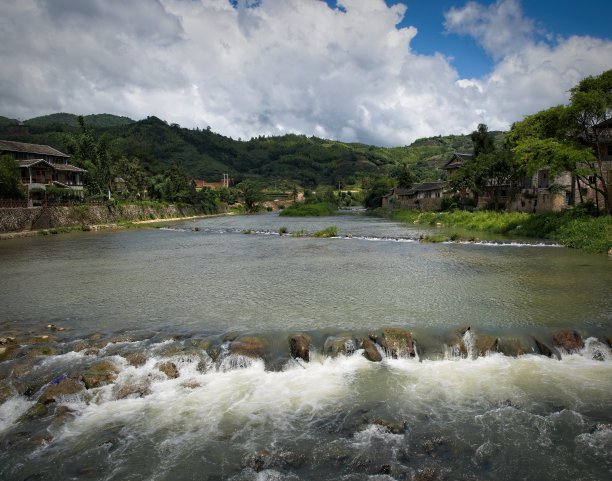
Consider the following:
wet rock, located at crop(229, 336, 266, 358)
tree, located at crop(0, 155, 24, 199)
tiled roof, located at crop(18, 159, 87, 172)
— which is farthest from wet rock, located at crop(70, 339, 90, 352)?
tiled roof, located at crop(18, 159, 87, 172)

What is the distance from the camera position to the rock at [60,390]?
11211 millimetres

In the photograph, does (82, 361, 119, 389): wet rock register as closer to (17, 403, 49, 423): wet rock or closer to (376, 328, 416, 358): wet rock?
(17, 403, 49, 423): wet rock

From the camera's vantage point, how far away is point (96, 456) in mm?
9125

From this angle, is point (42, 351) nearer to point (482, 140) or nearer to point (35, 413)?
point (35, 413)

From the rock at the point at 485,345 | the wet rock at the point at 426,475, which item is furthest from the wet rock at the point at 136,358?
the rock at the point at 485,345

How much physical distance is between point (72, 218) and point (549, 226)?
63.2 meters

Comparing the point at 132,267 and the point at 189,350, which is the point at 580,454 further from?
the point at 132,267

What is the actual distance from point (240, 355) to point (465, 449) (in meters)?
7.29

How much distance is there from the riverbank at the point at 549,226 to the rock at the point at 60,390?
115ft

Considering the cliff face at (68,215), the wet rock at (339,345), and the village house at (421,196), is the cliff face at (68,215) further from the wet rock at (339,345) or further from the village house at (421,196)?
the village house at (421,196)

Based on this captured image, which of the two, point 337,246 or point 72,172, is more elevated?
point 72,172

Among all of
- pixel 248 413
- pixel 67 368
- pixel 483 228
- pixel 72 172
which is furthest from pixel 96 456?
pixel 72 172

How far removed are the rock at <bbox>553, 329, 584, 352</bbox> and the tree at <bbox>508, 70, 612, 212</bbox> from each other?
27.1 m

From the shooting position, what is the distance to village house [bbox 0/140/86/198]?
6850 centimetres
